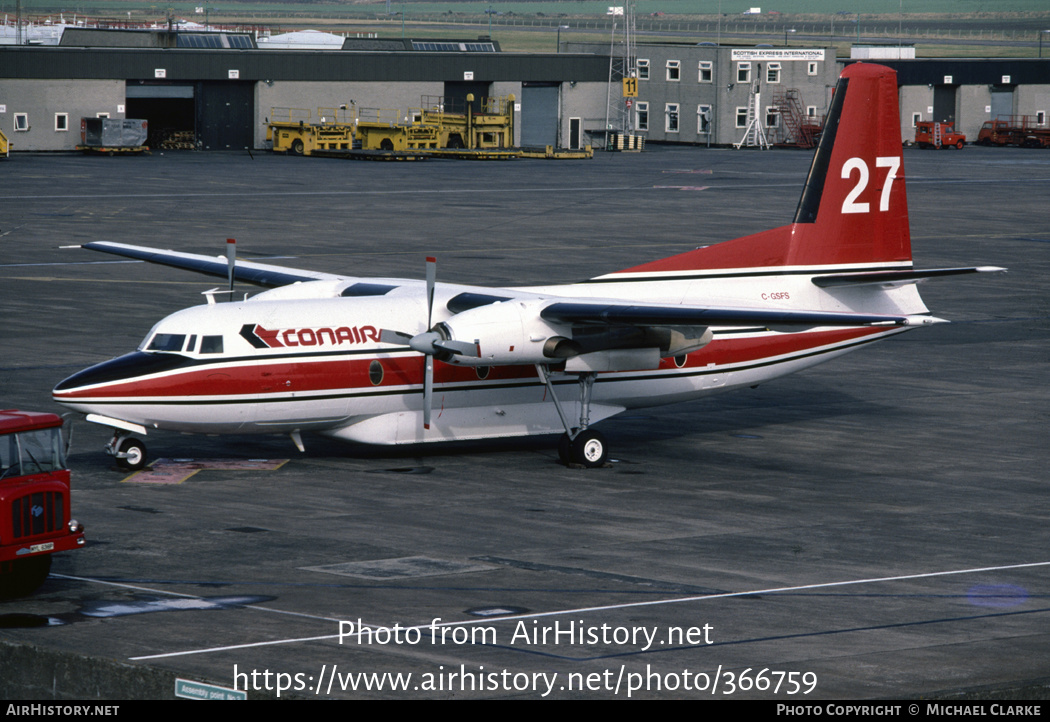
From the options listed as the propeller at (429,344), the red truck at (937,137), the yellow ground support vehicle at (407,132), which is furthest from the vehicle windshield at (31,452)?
the red truck at (937,137)

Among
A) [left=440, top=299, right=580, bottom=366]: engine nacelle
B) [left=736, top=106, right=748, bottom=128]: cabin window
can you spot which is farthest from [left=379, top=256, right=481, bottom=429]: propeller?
[left=736, top=106, right=748, bottom=128]: cabin window

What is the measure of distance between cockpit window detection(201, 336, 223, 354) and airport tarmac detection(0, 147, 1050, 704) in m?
2.35

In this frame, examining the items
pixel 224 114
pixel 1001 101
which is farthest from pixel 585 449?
pixel 1001 101

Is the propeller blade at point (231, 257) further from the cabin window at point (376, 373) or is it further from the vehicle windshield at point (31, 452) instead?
the vehicle windshield at point (31, 452)

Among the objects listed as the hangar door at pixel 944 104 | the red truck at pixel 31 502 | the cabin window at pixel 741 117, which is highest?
the hangar door at pixel 944 104

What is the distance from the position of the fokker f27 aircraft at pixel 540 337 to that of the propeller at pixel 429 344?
4 cm

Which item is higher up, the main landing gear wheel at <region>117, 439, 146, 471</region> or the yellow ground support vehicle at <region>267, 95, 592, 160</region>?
the yellow ground support vehicle at <region>267, 95, 592, 160</region>

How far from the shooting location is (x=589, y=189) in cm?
8169

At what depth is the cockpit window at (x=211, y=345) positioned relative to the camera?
25.1 metres

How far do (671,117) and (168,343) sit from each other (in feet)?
328

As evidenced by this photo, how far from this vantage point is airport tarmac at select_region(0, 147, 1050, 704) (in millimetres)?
15523

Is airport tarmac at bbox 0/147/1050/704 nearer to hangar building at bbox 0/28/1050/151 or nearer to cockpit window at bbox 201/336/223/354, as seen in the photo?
cockpit window at bbox 201/336/223/354

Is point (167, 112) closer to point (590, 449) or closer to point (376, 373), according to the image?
point (376, 373)

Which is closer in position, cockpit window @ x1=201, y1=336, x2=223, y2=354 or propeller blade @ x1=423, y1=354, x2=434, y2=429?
cockpit window @ x1=201, y1=336, x2=223, y2=354
